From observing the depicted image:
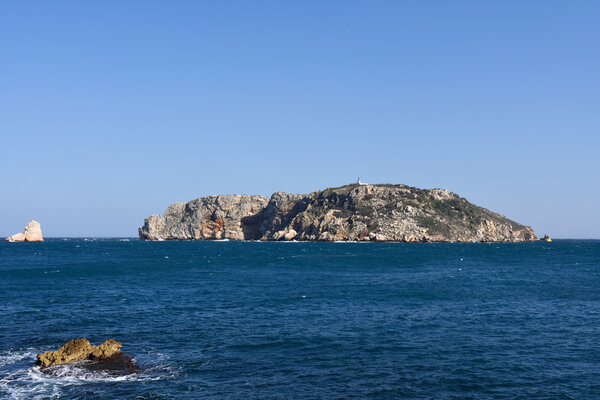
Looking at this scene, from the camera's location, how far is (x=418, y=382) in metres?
26.9

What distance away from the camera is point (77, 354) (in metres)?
31.1

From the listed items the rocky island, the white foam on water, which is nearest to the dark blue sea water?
the white foam on water

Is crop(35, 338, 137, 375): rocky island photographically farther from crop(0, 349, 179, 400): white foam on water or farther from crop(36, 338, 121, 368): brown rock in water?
crop(0, 349, 179, 400): white foam on water

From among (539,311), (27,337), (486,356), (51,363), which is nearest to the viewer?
(51,363)

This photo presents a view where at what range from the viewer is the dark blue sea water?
26250 millimetres

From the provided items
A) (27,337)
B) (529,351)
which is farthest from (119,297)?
(529,351)

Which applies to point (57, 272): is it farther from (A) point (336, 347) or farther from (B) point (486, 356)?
(B) point (486, 356)

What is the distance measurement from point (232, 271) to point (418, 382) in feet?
227

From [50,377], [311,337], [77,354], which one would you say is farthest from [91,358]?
[311,337]

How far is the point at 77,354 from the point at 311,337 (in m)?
17.9

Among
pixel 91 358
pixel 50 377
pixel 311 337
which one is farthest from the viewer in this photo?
pixel 311 337

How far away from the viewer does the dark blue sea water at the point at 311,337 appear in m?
26.2

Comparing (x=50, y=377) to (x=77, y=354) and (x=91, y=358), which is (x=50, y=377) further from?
(x=91, y=358)

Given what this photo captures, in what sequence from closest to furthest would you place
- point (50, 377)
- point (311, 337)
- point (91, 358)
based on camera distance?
point (50, 377)
point (91, 358)
point (311, 337)
